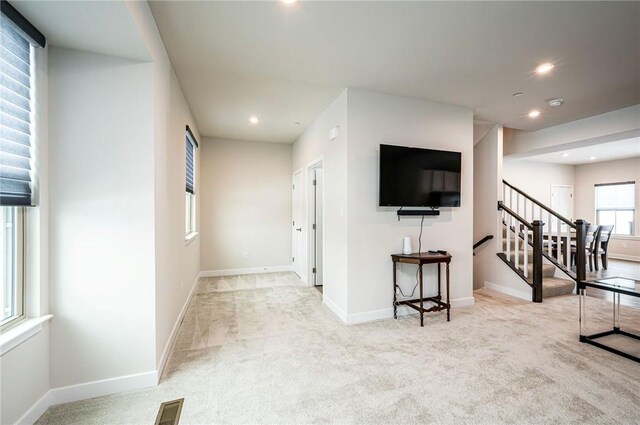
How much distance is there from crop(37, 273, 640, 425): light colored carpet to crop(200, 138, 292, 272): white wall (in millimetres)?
2127

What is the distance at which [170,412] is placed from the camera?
1.70 m

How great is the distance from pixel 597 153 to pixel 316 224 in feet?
23.4

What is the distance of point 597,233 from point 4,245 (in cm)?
718

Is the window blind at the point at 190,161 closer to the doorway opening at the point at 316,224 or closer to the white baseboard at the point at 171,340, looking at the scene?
the white baseboard at the point at 171,340

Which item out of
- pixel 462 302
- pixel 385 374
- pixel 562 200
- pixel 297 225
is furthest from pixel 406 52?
pixel 562 200

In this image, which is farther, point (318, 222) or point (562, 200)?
point (562, 200)

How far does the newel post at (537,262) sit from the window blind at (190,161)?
16.4 ft

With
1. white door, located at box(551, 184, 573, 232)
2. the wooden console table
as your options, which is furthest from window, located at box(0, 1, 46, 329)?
white door, located at box(551, 184, 573, 232)

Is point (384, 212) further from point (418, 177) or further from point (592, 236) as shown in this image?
point (592, 236)

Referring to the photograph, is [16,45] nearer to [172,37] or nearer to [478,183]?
[172,37]

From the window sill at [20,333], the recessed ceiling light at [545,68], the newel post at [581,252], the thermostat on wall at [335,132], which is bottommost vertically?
the window sill at [20,333]

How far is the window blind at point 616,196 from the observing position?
6988 millimetres

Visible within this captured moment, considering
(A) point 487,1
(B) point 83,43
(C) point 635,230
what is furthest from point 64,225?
(C) point 635,230

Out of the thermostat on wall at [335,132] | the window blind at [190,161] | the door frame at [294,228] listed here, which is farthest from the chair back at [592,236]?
the window blind at [190,161]
